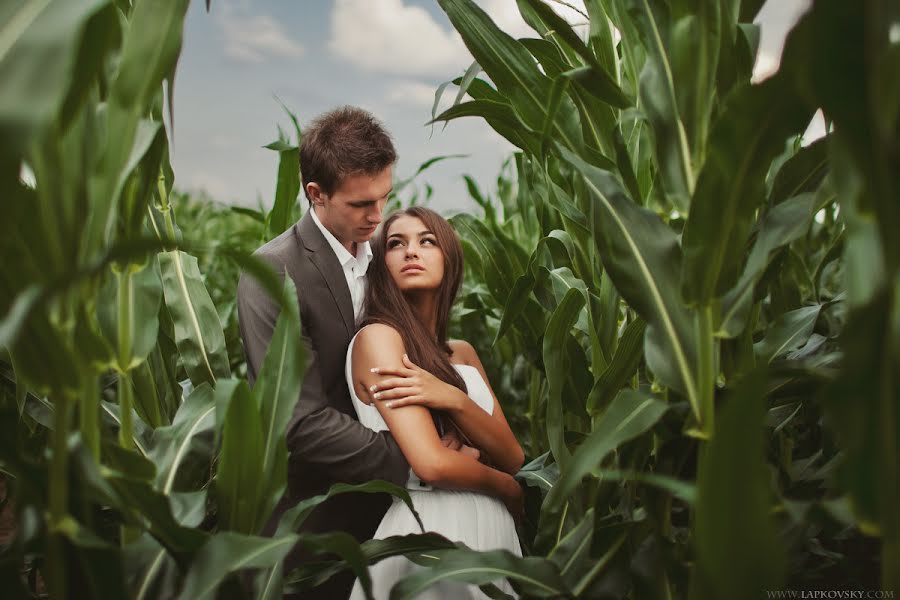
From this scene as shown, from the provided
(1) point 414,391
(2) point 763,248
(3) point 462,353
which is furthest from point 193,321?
(2) point 763,248

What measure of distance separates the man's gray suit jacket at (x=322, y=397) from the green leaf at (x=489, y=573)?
50cm

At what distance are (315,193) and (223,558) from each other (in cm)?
109

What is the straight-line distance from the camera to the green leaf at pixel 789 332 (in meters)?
0.97

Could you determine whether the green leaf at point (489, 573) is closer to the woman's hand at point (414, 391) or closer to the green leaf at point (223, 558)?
the green leaf at point (223, 558)

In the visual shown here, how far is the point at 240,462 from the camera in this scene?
683mm

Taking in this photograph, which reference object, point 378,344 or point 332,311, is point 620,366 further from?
point 332,311

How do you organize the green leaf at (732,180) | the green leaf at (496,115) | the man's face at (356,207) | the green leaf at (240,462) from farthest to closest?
1. the man's face at (356,207)
2. the green leaf at (496,115)
3. the green leaf at (240,462)
4. the green leaf at (732,180)

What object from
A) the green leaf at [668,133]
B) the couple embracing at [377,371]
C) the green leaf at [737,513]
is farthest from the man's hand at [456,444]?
the green leaf at [737,513]

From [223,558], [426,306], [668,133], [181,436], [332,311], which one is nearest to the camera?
[223,558]

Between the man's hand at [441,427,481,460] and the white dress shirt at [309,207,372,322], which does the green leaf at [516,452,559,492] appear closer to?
the man's hand at [441,427,481,460]

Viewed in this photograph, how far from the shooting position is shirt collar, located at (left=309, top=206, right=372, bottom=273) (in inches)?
59.2

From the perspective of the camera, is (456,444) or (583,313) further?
(456,444)

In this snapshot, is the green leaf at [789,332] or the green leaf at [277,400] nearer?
the green leaf at [277,400]

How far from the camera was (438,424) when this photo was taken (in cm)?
133
